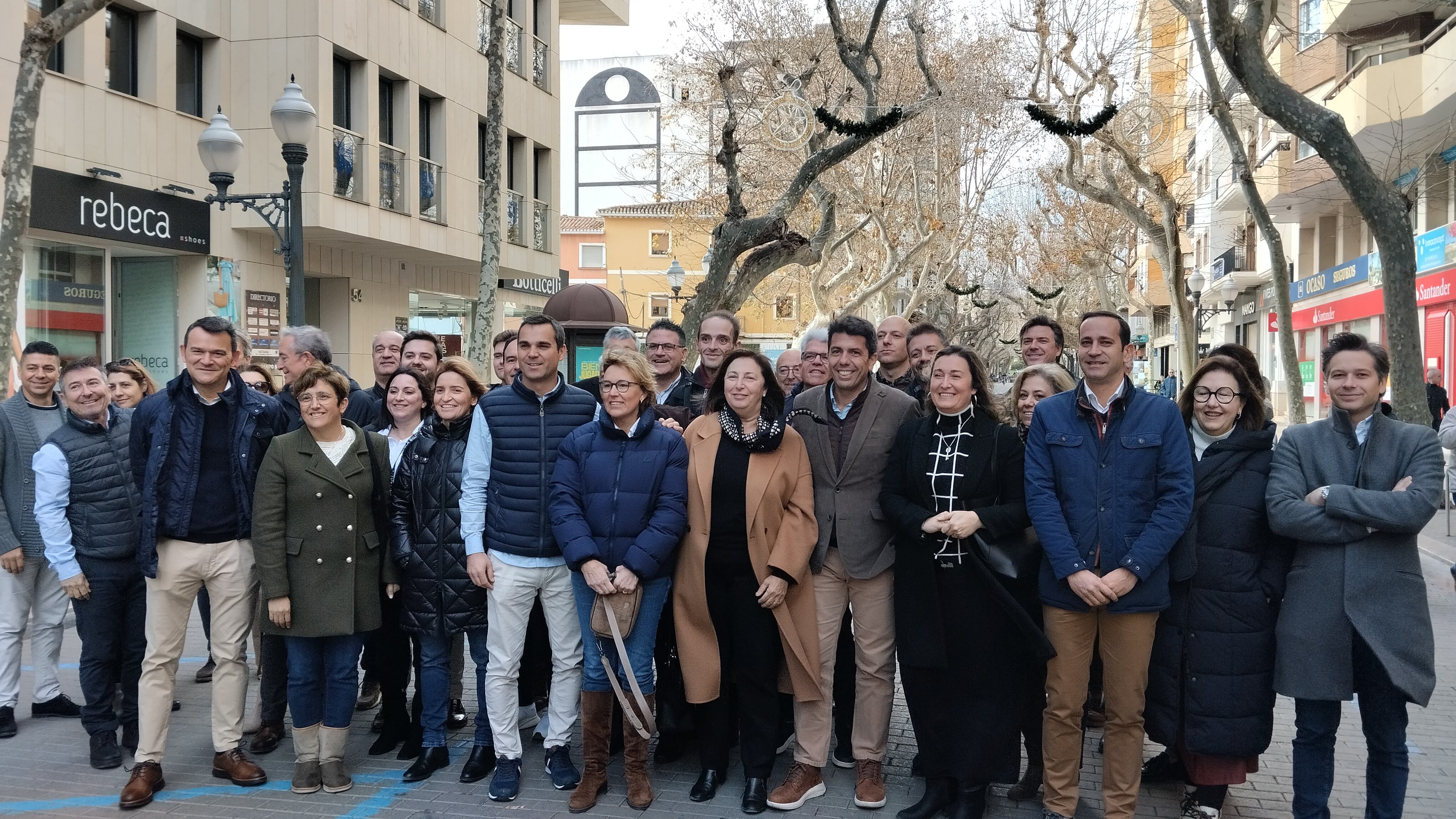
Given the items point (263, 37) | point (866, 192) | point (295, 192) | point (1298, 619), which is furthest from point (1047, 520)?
point (866, 192)

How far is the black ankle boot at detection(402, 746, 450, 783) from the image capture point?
538 cm

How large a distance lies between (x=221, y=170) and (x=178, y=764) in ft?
22.1

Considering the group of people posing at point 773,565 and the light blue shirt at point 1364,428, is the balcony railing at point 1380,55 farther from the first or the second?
the group of people posing at point 773,565

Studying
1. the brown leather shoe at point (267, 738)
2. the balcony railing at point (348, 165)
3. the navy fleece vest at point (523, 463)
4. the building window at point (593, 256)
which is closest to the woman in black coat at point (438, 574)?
the navy fleece vest at point (523, 463)

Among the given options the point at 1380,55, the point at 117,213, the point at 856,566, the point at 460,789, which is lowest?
the point at 460,789

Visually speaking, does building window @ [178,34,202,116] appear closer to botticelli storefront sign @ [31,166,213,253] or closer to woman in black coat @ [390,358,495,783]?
botticelli storefront sign @ [31,166,213,253]

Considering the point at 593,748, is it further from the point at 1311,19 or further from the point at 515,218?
the point at 1311,19

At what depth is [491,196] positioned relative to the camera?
13.5m

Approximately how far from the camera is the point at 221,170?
10.6 metres

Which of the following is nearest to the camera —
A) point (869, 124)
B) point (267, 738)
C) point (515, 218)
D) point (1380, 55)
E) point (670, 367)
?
point (267, 738)

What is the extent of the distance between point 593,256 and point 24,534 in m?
56.9

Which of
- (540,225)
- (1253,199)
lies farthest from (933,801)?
(540,225)

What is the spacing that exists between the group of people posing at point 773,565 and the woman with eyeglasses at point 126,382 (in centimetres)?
62

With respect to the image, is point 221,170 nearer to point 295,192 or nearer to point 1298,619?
point 295,192
